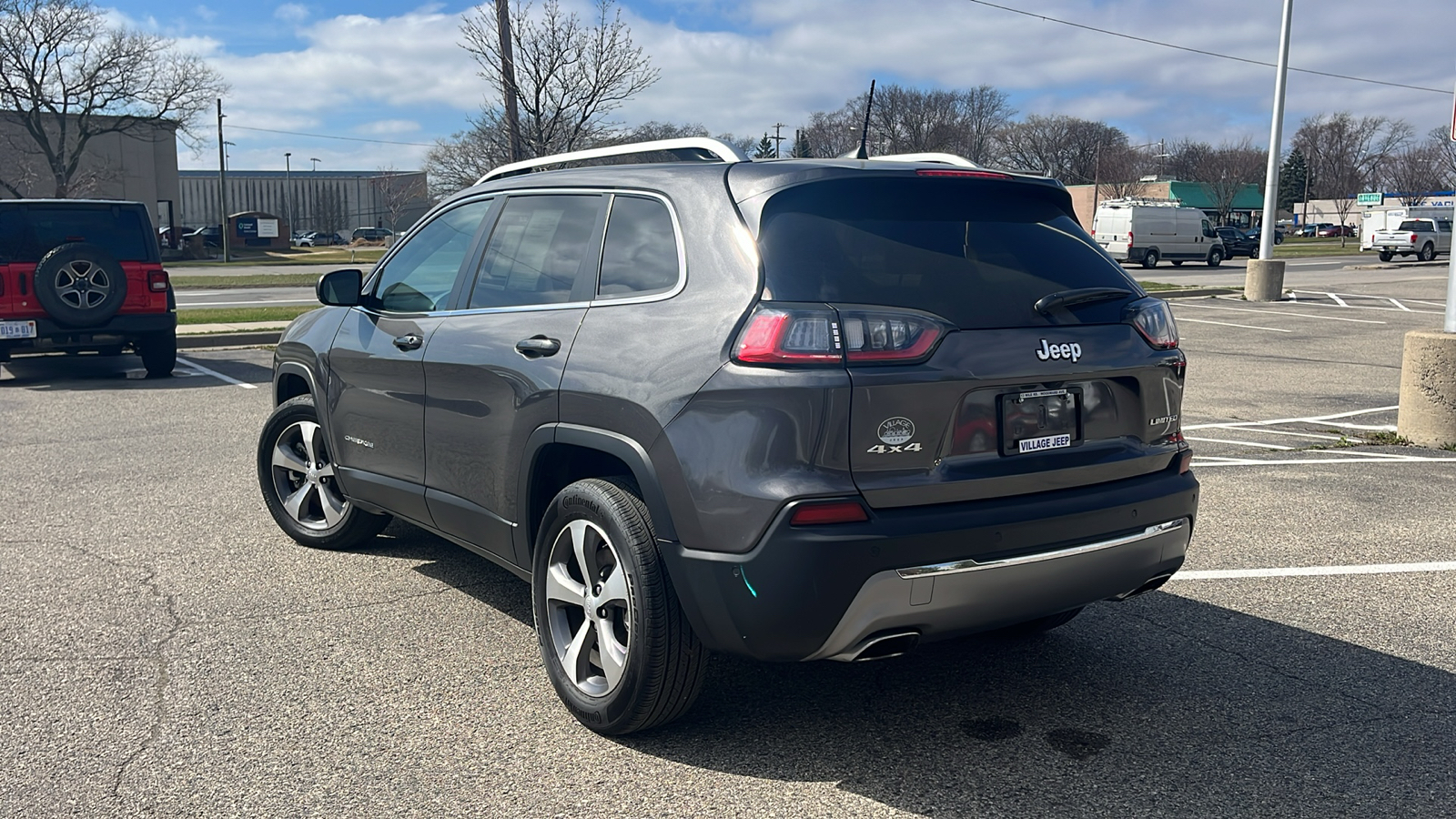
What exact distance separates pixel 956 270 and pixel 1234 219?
106990 mm

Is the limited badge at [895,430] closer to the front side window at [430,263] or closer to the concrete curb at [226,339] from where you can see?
the front side window at [430,263]

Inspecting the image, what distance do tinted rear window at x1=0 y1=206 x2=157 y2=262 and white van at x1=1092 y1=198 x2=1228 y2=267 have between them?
115ft

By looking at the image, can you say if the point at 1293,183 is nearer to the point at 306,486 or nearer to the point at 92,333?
the point at 92,333

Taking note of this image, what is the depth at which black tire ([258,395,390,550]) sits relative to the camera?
5.69 m

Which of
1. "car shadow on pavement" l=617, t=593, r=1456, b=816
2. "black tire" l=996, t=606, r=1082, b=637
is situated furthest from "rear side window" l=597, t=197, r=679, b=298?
"black tire" l=996, t=606, r=1082, b=637

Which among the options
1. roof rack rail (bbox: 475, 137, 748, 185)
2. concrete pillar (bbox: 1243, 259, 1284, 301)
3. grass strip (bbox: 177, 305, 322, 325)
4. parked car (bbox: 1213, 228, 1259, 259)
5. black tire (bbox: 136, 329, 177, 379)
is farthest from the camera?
parked car (bbox: 1213, 228, 1259, 259)

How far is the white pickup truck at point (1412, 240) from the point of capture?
152ft

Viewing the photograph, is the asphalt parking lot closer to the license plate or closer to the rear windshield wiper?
the rear windshield wiper

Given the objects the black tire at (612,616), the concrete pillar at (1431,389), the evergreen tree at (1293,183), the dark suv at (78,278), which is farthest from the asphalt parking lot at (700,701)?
the evergreen tree at (1293,183)

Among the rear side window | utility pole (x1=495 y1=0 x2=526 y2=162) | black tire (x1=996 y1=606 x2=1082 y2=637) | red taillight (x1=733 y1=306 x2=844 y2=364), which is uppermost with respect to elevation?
utility pole (x1=495 y1=0 x2=526 y2=162)

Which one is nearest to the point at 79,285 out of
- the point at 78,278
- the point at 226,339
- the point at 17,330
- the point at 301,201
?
the point at 78,278

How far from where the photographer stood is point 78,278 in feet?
38.2

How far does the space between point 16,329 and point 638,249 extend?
33.7 feet

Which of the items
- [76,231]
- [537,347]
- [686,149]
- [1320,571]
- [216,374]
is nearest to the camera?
[537,347]
